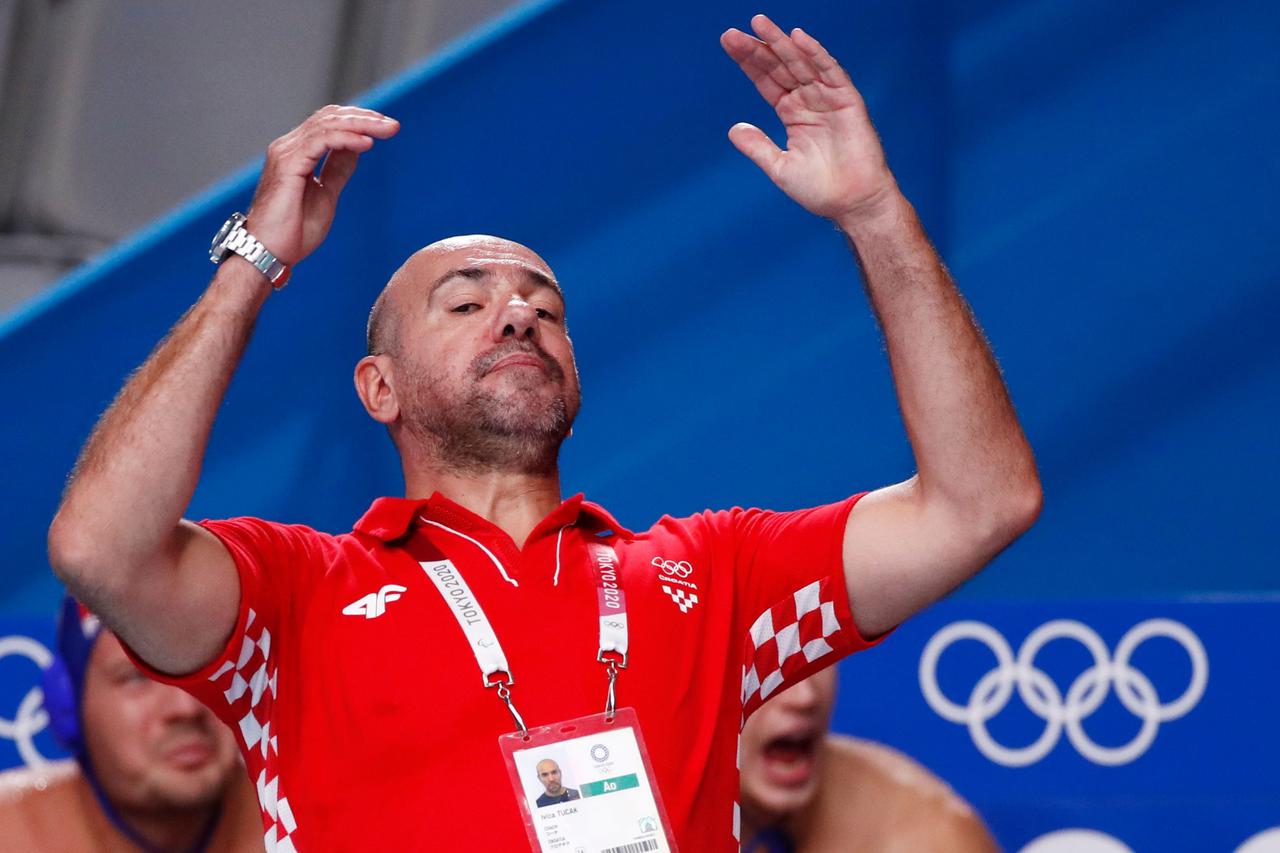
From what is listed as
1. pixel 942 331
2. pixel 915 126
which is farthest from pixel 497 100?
pixel 942 331

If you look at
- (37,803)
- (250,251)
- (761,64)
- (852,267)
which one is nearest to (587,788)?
(250,251)

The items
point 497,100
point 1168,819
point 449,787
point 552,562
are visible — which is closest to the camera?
point 449,787

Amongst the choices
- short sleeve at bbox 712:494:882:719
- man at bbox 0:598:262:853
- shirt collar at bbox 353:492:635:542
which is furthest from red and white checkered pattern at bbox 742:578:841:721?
man at bbox 0:598:262:853

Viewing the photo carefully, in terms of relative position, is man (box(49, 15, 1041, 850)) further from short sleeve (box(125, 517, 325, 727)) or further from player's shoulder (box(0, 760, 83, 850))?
player's shoulder (box(0, 760, 83, 850))

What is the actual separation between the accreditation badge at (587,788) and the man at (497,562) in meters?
0.01

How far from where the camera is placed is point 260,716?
5.88 feet

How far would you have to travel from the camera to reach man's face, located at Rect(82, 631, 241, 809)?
2.50 m

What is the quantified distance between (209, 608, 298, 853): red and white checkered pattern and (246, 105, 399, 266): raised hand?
0.42 meters

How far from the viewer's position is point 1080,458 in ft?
12.0

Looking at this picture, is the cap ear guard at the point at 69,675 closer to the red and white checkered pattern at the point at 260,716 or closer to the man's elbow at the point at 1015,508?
the red and white checkered pattern at the point at 260,716

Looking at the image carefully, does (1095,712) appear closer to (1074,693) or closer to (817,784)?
(1074,693)

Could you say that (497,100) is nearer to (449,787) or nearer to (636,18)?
(636,18)

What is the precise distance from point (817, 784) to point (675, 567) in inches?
30.6

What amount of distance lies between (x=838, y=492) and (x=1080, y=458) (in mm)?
556
